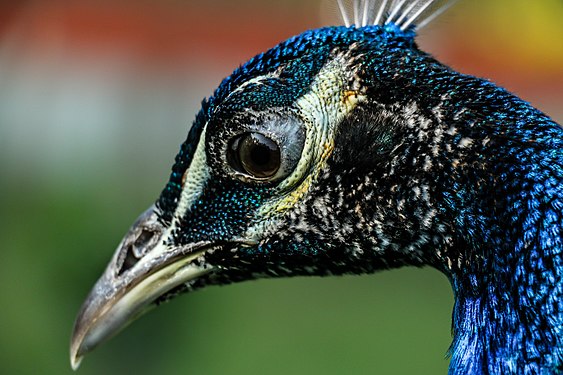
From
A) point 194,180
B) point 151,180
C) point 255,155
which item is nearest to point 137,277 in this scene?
point 194,180

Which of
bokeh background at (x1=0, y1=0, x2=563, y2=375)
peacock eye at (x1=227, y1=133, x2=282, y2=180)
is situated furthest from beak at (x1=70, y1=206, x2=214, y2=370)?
bokeh background at (x1=0, y1=0, x2=563, y2=375)

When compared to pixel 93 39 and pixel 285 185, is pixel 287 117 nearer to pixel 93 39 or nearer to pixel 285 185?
pixel 285 185

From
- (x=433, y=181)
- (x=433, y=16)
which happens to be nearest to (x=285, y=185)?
(x=433, y=181)

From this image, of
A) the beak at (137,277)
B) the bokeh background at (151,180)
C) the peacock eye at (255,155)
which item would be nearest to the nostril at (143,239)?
the beak at (137,277)

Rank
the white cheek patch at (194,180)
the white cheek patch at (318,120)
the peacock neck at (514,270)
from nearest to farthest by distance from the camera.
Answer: the peacock neck at (514,270) → the white cheek patch at (318,120) → the white cheek patch at (194,180)

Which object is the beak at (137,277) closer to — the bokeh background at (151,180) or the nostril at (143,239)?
the nostril at (143,239)

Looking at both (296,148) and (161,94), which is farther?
(161,94)

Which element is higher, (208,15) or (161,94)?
(208,15)

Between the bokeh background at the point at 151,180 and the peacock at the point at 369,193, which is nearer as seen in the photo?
the peacock at the point at 369,193
